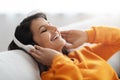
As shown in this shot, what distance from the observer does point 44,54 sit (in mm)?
1277

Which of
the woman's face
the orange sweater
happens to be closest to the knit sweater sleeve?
the orange sweater

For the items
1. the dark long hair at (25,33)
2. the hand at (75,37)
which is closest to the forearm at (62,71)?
the dark long hair at (25,33)

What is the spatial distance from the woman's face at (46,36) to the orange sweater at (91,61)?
8cm

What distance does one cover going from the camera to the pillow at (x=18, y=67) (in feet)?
3.59

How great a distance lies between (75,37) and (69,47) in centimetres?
9

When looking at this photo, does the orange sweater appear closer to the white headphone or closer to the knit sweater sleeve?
the knit sweater sleeve

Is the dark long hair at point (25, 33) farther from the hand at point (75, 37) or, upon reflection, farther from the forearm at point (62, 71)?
the hand at point (75, 37)

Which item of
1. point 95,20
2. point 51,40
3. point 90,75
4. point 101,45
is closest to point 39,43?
Result: point 51,40

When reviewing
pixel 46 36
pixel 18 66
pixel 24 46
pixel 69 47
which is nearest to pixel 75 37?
pixel 69 47

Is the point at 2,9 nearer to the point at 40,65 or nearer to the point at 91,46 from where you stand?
the point at 91,46

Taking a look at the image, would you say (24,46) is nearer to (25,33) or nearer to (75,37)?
(25,33)

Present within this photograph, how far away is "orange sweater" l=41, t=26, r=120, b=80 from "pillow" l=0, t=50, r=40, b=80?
76 mm

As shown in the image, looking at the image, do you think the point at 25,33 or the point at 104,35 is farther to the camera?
the point at 104,35

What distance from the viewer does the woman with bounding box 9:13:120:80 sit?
48.1 inches
